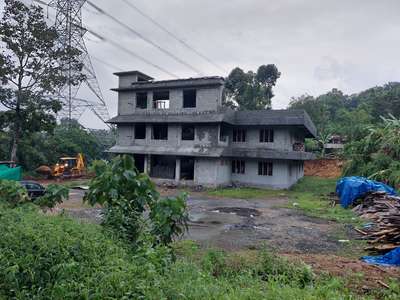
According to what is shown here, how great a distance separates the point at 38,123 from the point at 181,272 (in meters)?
26.3

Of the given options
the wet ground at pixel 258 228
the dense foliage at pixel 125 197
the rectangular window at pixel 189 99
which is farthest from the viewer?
the rectangular window at pixel 189 99

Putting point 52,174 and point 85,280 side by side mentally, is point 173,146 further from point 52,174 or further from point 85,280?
point 85,280

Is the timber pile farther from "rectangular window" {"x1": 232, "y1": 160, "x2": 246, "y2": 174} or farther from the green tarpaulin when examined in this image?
the green tarpaulin

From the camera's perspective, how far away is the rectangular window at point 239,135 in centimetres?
2812

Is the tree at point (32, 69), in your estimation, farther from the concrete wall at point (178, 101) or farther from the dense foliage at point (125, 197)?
the dense foliage at point (125, 197)

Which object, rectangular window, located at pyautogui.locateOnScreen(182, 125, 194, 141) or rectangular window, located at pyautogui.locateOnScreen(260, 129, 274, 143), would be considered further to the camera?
rectangular window, located at pyautogui.locateOnScreen(182, 125, 194, 141)

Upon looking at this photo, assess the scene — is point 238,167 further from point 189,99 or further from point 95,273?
point 95,273

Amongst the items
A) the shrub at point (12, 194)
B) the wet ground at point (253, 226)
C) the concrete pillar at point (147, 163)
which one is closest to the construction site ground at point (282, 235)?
the wet ground at point (253, 226)

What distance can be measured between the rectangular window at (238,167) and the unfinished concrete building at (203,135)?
8 centimetres

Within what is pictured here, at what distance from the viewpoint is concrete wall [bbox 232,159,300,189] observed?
86.0 feet

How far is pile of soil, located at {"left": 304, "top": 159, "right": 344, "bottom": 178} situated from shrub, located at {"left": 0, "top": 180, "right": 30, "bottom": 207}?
111 feet

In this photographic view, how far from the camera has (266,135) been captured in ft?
89.0

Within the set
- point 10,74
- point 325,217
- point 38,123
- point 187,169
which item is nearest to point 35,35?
point 10,74

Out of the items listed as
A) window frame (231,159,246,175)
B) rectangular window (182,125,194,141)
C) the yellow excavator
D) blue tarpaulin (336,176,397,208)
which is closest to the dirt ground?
blue tarpaulin (336,176,397,208)
